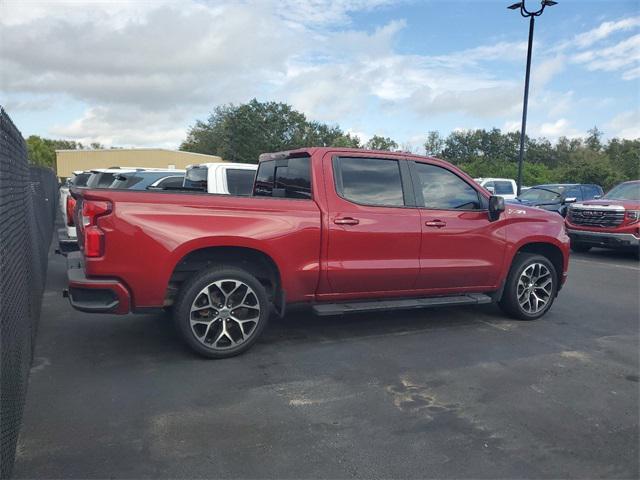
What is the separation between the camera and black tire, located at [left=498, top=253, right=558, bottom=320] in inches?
236

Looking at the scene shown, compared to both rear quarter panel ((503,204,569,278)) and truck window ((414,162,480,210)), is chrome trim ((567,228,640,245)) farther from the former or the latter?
truck window ((414,162,480,210))

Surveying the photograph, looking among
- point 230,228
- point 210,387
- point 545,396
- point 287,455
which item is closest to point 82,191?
point 230,228

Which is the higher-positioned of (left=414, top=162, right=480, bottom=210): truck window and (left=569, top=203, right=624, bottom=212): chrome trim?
(left=414, top=162, right=480, bottom=210): truck window

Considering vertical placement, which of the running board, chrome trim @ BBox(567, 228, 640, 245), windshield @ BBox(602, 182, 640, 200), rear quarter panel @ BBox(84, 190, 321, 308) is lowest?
the running board

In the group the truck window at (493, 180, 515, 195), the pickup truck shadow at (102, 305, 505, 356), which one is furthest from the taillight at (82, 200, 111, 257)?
the truck window at (493, 180, 515, 195)

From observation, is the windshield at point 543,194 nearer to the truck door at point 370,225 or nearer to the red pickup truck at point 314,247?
the red pickup truck at point 314,247

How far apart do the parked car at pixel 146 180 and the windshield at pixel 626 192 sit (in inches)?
398

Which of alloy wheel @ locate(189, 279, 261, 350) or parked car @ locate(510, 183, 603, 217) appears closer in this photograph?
alloy wheel @ locate(189, 279, 261, 350)

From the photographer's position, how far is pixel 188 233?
4.38 m

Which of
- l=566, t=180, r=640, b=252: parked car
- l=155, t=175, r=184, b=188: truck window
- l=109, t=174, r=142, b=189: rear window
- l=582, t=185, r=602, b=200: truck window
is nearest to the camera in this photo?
l=109, t=174, r=142, b=189: rear window

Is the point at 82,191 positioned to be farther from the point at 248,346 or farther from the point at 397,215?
the point at 397,215

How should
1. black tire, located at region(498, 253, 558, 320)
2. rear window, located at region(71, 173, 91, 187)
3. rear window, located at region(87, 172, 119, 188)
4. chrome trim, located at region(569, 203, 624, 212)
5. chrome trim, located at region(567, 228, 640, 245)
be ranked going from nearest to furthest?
1. black tire, located at region(498, 253, 558, 320)
2. rear window, located at region(87, 172, 119, 188)
3. chrome trim, located at region(567, 228, 640, 245)
4. chrome trim, located at region(569, 203, 624, 212)
5. rear window, located at region(71, 173, 91, 187)

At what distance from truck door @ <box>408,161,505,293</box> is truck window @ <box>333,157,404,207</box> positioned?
9.5 inches

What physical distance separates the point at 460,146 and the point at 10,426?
6807 centimetres
